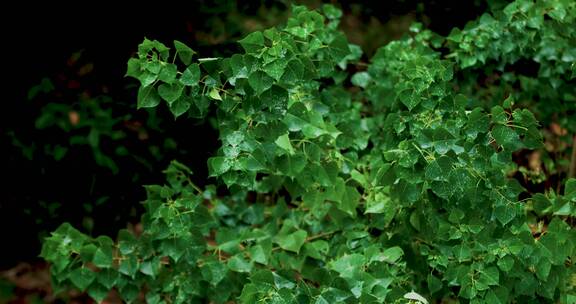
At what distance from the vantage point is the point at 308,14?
259cm

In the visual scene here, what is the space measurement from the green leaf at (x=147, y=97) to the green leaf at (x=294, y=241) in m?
0.65

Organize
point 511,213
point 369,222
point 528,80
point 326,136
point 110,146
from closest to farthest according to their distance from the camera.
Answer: point 511,213, point 326,136, point 369,222, point 528,80, point 110,146

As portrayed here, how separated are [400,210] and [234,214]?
70cm

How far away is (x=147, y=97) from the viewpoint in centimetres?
229

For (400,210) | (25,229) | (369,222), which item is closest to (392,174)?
(400,210)

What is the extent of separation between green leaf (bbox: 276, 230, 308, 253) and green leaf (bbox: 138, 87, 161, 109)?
652mm

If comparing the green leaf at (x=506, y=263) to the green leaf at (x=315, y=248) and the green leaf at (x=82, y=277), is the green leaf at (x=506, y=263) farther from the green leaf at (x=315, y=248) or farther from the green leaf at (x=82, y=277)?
the green leaf at (x=82, y=277)

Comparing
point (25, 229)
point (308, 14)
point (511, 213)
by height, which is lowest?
point (25, 229)

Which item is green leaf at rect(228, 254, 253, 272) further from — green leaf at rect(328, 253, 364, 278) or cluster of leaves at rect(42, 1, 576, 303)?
green leaf at rect(328, 253, 364, 278)

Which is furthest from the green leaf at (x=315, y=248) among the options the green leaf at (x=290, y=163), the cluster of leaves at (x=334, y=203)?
the green leaf at (x=290, y=163)

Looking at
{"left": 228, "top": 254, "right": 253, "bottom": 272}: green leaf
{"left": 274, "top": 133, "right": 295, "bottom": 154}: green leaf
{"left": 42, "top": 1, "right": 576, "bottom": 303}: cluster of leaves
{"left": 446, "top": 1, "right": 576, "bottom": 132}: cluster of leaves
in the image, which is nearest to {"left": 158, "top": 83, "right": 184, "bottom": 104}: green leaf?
{"left": 42, "top": 1, "right": 576, "bottom": 303}: cluster of leaves

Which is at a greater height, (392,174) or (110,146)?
(392,174)

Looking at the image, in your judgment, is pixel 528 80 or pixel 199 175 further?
pixel 199 175

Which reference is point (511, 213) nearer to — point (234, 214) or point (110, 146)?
point (234, 214)
